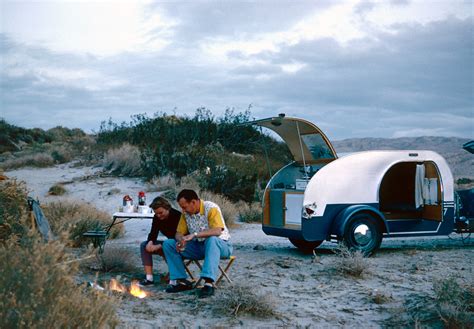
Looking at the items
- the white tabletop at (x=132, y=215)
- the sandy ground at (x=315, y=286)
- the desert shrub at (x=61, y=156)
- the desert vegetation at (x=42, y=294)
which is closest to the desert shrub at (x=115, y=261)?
the sandy ground at (x=315, y=286)

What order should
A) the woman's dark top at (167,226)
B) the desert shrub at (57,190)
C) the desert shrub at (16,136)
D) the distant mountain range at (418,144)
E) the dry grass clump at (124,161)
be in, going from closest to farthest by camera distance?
1. the woman's dark top at (167,226)
2. the desert shrub at (57,190)
3. the dry grass clump at (124,161)
4. the desert shrub at (16,136)
5. the distant mountain range at (418,144)

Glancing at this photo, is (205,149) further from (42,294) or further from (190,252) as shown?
(42,294)

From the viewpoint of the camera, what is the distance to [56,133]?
1736 inches

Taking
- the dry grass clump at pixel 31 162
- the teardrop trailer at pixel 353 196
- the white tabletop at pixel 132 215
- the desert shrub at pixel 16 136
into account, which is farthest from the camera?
the desert shrub at pixel 16 136

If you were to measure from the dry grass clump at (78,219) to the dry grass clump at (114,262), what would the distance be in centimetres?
250

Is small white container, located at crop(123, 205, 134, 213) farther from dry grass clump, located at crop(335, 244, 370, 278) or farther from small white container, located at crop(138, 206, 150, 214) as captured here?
dry grass clump, located at crop(335, 244, 370, 278)

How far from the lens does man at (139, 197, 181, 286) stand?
29.6 ft

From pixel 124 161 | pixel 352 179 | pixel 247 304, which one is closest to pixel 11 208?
pixel 247 304

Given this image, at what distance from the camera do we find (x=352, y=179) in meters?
11.2

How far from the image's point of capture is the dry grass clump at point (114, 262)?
9.96 meters

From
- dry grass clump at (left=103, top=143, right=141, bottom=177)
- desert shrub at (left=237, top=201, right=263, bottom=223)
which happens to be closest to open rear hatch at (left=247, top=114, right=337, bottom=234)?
desert shrub at (left=237, top=201, right=263, bottom=223)

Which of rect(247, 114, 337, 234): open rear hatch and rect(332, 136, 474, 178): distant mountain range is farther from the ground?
rect(332, 136, 474, 178): distant mountain range

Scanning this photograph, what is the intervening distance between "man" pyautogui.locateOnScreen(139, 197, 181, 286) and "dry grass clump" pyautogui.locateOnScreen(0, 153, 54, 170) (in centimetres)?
1798

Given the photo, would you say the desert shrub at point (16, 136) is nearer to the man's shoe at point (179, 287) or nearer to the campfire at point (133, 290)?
the campfire at point (133, 290)
